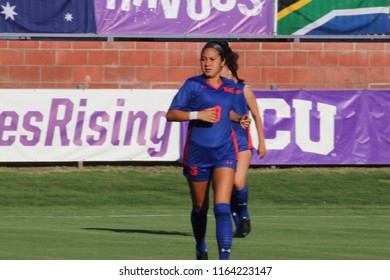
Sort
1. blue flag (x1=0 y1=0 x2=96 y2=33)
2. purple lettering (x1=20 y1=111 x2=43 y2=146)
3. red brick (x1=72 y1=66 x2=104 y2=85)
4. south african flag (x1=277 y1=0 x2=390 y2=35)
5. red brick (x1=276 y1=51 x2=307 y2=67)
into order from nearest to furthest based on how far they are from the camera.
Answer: purple lettering (x1=20 y1=111 x2=43 y2=146), red brick (x1=72 y1=66 x2=104 y2=85), blue flag (x1=0 y1=0 x2=96 y2=33), red brick (x1=276 y1=51 x2=307 y2=67), south african flag (x1=277 y1=0 x2=390 y2=35)

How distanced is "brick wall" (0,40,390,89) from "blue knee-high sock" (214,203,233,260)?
593 inches

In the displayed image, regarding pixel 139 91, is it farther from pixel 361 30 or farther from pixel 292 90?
pixel 361 30

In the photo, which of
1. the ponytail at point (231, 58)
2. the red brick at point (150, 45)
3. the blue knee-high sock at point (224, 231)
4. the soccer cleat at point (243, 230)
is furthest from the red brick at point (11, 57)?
the blue knee-high sock at point (224, 231)

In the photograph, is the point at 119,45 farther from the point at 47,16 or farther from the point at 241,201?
the point at 241,201

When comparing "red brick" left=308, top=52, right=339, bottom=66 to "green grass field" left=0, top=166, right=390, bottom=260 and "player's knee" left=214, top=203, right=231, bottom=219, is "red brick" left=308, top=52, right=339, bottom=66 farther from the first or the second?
"player's knee" left=214, top=203, right=231, bottom=219

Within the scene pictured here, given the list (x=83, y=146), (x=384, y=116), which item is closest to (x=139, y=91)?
(x=83, y=146)

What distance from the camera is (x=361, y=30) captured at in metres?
26.6

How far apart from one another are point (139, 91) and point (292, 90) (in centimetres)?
301

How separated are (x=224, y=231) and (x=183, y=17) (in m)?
16.1

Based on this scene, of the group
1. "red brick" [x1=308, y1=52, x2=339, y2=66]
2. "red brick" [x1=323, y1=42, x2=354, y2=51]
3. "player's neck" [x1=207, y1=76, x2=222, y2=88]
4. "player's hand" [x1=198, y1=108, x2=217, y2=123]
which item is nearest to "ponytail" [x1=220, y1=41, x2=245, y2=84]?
"player's neck" [x1=207, y1=76, x2=222, y2=88]

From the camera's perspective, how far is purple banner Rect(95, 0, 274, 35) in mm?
25781

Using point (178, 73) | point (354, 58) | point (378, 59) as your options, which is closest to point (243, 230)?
point (178, 73)

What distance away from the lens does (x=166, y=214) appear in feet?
63.2

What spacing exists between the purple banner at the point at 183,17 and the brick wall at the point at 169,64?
2.14ft
